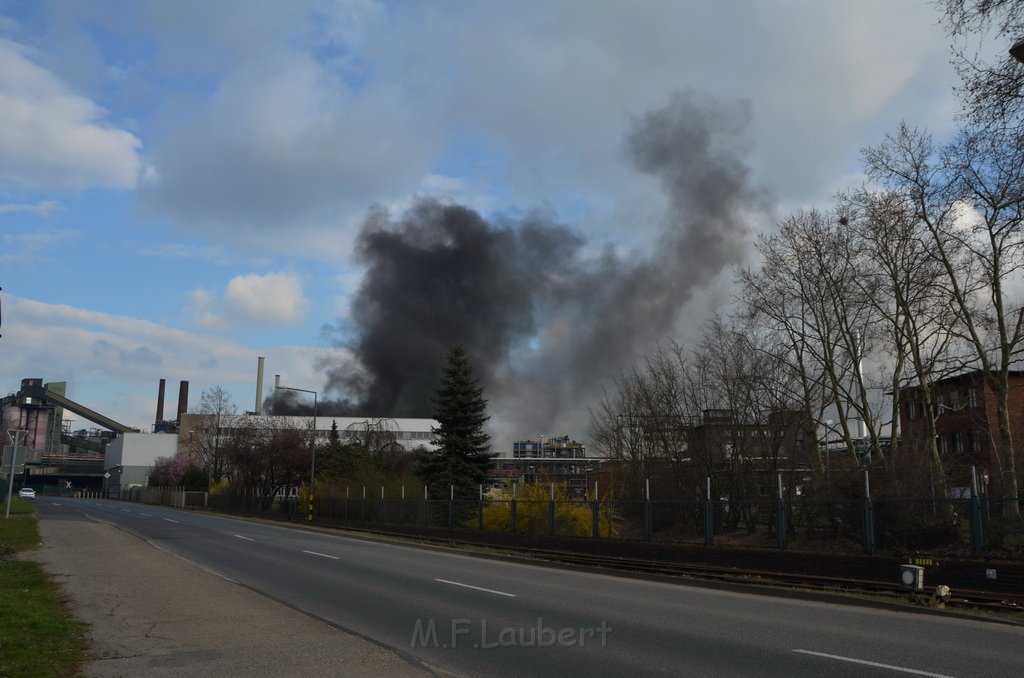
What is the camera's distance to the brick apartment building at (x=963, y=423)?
26812mm

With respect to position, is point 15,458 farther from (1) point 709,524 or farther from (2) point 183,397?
(2) point 183,397

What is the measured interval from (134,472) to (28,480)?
85.3 ft

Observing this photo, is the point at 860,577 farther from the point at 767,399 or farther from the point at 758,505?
the point at 767,399

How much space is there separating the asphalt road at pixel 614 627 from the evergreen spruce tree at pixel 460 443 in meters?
25.6

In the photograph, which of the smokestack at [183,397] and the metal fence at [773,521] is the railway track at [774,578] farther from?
the smokestack at [183,397]

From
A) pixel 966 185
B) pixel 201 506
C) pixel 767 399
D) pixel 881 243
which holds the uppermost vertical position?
pixel 881 243

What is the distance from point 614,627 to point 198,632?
5072 mm

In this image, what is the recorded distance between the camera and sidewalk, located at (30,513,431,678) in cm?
764

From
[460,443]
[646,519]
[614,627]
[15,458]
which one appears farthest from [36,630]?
[460,443]

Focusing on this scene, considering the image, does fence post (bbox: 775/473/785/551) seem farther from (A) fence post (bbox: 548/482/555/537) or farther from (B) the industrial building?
(B) the industrial building

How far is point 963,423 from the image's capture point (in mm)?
55188

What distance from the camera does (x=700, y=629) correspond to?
10266 millimetres

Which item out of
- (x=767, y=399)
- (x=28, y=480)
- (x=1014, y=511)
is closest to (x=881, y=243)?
(x=767, y=399)

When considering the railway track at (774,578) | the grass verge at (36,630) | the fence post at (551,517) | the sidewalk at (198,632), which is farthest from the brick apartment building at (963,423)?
the grass verge at (36,630)
